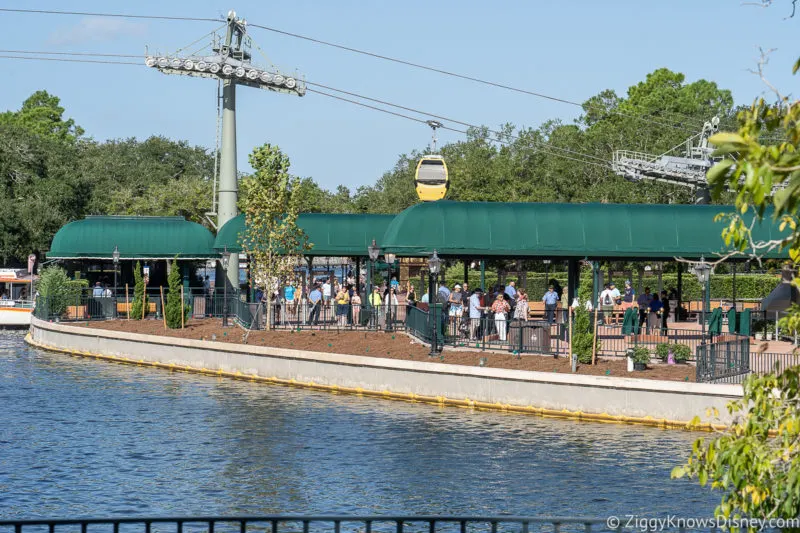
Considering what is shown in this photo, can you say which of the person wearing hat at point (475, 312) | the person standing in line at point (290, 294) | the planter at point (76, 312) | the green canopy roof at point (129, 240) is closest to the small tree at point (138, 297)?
the planter at point (76, 312)

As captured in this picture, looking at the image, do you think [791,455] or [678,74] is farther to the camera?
[678,74]

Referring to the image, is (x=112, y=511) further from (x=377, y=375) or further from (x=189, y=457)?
(x=377, y=375)

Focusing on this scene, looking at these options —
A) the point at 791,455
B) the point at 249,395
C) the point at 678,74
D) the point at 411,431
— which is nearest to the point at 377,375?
the point at 249,395

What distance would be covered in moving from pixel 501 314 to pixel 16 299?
38.0 m

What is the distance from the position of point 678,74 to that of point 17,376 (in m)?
106

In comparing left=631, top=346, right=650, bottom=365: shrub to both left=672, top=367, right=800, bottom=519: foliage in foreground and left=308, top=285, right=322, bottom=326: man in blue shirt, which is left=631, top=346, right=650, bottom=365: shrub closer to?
left=308, top=285, right=322, bottom=326: man in blue shirt

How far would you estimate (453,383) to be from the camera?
3319 cm

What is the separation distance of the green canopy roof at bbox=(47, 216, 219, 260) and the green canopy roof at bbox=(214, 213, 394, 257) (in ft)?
21.8

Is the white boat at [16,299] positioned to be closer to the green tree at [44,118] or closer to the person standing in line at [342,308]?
the person standing in line at [342,308]

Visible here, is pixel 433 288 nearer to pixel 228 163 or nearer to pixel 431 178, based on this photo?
pixel 431 178

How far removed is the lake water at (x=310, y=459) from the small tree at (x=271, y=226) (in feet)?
35.8

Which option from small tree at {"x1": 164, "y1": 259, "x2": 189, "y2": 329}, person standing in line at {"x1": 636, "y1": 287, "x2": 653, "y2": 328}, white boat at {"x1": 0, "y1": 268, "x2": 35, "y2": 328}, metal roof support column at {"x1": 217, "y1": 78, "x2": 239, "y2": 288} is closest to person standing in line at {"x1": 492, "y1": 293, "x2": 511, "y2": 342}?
person standing in line at {"x1": 636, "y1": 287, "x2": 653, "y2": 328}

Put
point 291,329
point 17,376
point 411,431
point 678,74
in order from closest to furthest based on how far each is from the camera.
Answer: point 411,431 < point 17,376 < point 291,329 < point 678,74

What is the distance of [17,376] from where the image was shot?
132 feet
